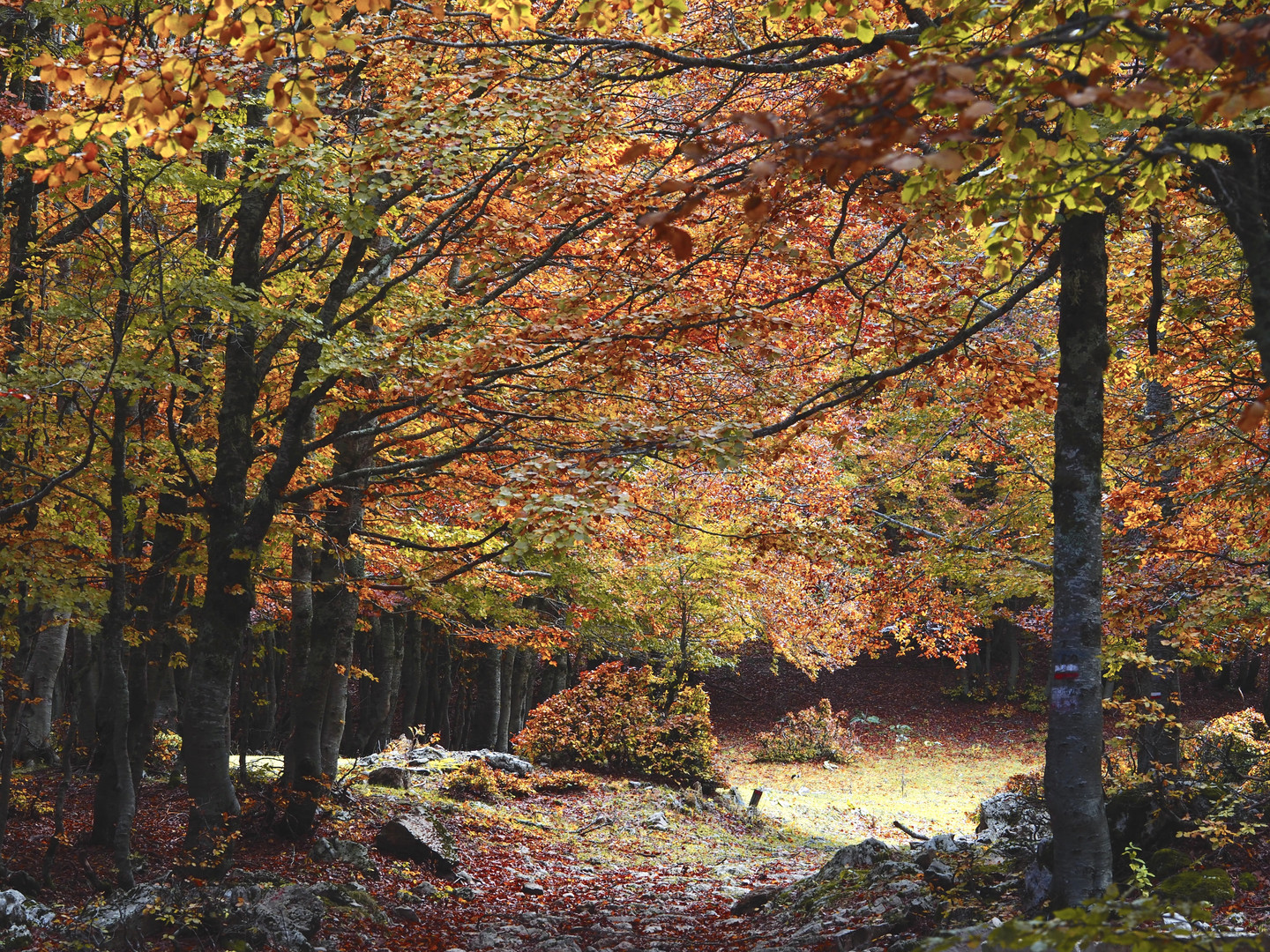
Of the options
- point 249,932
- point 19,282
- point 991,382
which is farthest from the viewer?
point 19,282

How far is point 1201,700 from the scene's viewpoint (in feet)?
96.1

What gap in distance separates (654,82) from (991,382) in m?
4.73

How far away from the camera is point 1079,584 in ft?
18.9

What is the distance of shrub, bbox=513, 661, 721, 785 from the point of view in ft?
61.1

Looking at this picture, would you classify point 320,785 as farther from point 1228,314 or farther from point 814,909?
point 1228,314

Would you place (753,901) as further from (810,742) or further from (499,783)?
(810,742)

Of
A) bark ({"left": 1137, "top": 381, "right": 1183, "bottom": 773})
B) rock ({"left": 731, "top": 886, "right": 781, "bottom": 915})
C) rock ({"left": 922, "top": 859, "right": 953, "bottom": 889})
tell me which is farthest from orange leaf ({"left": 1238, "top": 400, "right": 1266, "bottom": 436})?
rock ({"left": 731, "top": 886, "right": 781, "bottom": 915})

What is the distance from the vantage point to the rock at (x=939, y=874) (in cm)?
773

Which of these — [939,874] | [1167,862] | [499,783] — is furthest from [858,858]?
[499,783]

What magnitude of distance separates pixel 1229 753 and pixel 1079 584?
6.07 m

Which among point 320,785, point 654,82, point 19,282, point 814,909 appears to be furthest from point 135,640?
point 654,82

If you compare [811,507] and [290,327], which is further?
[811,507]

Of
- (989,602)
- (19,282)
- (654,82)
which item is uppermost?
(654,82)

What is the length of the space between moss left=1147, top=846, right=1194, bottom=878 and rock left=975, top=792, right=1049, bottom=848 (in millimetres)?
1140
